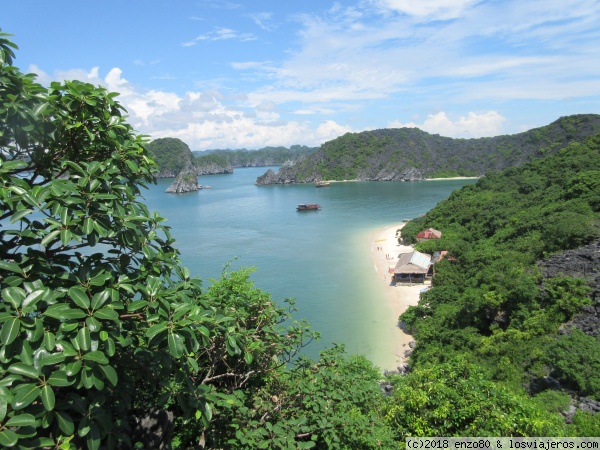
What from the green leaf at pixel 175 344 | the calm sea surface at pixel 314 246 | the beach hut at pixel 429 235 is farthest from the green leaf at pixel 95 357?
the beach hut at pixel 429 235

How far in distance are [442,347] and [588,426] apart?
28.8 ft

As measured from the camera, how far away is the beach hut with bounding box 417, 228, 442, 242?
1426 inches

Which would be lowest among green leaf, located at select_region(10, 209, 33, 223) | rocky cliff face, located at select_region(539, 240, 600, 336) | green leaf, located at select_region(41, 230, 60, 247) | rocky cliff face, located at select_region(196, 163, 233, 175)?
rocky cliff face, located at select_region(539, 240, 600, 336)

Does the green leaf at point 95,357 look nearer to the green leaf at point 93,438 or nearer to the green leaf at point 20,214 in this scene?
the green leaf at point 93,438

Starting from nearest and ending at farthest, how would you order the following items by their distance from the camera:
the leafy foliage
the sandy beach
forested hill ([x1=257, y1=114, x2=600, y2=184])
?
1. the leafy foliage
2. the sandy beach
3. forested hill ([x1=257, y1=114, x2=600, y2=184])

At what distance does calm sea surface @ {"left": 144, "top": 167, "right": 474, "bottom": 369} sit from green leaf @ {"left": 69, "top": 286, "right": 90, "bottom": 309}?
7924 millimetres

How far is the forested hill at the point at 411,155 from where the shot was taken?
106 meters

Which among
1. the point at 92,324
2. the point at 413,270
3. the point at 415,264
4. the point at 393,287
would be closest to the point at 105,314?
the point at 92,324

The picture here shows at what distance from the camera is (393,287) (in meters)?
27.9

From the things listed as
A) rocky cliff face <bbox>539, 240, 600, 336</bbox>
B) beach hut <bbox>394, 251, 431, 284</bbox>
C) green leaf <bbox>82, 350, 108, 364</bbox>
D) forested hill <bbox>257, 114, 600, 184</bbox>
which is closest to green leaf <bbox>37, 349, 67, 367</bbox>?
green leaf <bbox>82, 350, 108, 364</bbox>

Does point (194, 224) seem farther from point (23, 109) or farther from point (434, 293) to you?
point (23, 109)

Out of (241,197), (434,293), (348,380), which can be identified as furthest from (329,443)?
(241,197)

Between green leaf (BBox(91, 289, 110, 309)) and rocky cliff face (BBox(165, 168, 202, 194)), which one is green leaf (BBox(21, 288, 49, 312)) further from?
rocky cliff face (BBox(165, 168, 202, 194))

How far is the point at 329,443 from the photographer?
4.40 m
